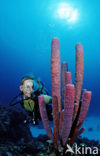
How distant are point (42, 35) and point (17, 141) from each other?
56301 mm

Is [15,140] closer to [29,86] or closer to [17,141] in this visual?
[17,141]

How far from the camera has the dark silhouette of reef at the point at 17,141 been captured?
131 inches

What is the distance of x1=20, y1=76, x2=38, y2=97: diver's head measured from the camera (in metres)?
3.79

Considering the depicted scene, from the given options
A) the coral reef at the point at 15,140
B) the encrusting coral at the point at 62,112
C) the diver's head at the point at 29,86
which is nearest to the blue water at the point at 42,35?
the coral reef at the point at 15,140

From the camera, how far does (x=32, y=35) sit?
54.5 meters

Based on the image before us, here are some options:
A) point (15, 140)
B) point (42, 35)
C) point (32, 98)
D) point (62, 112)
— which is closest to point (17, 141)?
point (15, 140)

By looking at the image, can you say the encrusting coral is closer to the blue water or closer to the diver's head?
the diver's head

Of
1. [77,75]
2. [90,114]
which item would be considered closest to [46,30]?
[90,114]

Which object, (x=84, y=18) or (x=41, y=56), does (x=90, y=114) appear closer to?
(x=84, y=18)

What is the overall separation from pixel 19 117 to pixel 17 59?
55.1 metres

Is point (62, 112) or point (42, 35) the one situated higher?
point (42, 35)

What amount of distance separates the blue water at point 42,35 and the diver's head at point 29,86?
32.9 meters

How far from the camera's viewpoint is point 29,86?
3803 millimetres

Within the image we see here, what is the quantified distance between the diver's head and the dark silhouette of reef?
4.43 feet
